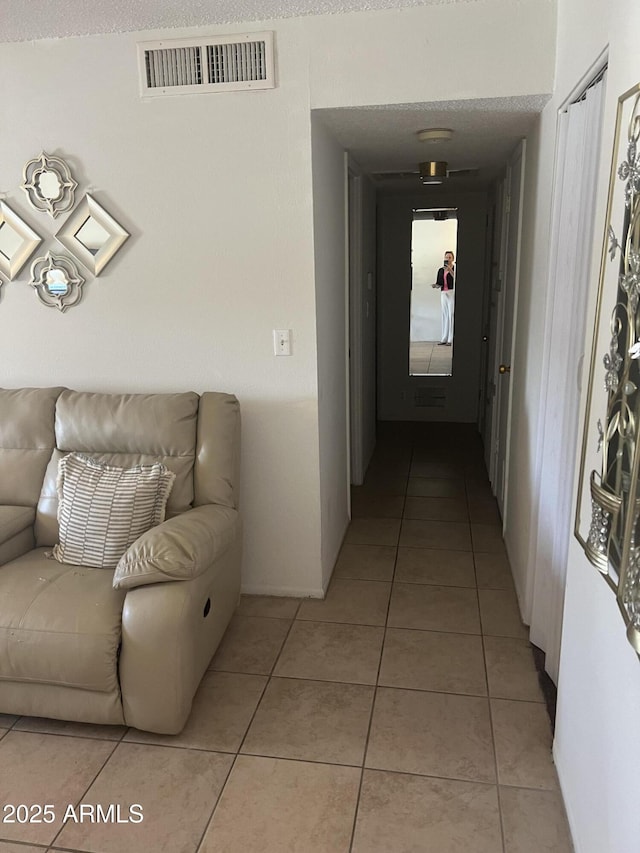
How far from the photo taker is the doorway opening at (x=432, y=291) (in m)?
5.69

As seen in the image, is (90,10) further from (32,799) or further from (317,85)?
(32,799)

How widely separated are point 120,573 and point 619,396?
1522 mm

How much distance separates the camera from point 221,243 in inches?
106

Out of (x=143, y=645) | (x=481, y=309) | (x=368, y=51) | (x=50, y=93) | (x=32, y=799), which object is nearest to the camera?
(x=32, y=799)

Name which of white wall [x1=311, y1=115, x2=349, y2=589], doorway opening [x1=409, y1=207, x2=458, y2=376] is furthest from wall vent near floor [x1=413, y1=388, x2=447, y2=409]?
white wall [x1=311, y1=115, x2=349, y2=589]

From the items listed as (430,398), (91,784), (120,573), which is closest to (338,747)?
(91,784)

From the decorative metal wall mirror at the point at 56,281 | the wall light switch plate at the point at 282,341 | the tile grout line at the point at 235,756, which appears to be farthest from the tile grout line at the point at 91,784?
the decorative metal wall mirror at the point at 56,281

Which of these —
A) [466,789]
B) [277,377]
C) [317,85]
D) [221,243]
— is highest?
[317,85]

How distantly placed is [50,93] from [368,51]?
1303 mm

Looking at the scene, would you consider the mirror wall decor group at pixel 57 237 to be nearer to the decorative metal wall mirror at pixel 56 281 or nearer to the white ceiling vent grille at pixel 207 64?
the decorative metal wall mirror at pixel 56 281

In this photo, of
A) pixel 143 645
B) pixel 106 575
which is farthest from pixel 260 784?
pixel 106 575

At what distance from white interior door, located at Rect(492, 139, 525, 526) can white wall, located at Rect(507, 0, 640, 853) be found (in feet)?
2.44

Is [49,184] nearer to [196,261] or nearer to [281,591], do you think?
[196,261]

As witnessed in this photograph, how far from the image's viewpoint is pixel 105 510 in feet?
7.58
